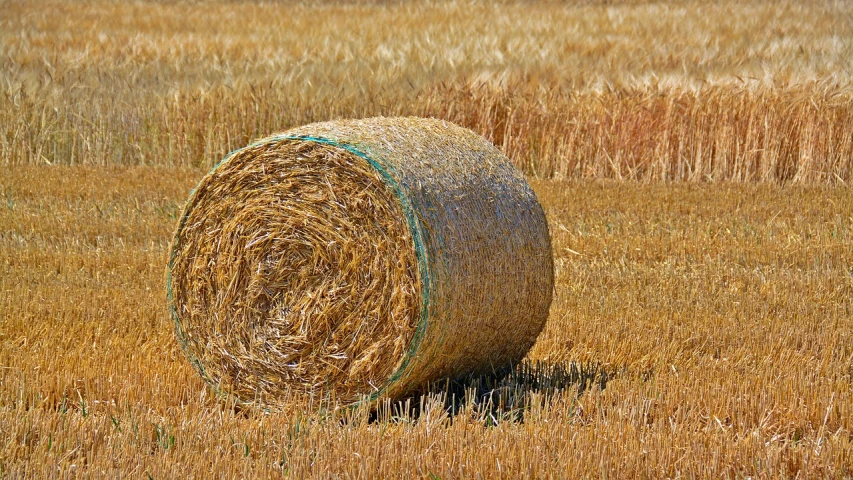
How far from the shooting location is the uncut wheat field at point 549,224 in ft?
15.2

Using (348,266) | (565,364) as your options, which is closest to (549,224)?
(565,364)

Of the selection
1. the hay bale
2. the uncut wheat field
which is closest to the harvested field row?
the uncut wheat field

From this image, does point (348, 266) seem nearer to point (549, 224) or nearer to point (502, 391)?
point (502, 391)

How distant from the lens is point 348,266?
17.0ft

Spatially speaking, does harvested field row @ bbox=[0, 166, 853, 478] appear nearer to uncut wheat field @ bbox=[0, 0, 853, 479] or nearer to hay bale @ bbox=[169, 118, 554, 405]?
uncut wheat field @ bbox=[0, 0, 853, 479]

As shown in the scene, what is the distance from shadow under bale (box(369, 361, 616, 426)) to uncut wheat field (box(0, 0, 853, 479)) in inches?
1.0

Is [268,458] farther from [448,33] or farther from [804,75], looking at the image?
[448,33]

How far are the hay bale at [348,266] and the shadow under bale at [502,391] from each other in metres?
0.10

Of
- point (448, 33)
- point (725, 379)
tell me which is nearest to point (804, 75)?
point (448, 33)

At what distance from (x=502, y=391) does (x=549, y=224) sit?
17.0 feet

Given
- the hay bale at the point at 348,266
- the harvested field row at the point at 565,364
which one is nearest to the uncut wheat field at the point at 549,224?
the harvested field row at the point at 565,364

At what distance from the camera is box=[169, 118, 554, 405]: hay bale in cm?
505

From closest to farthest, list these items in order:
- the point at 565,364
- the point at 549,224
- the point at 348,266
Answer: the point at 348,266 → the point at 565,364 → the point at 549,224

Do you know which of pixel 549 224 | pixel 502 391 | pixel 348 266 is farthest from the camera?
pixel 549 224
